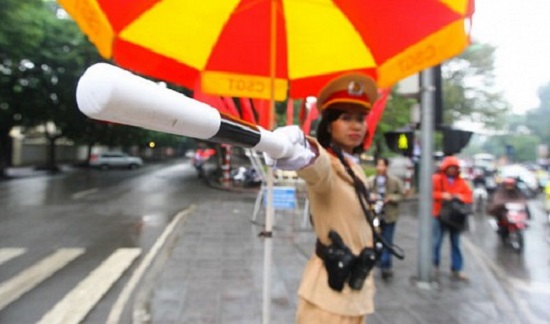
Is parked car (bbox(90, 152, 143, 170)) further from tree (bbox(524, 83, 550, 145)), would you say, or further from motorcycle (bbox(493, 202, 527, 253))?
tree (bbox(524, 83, 550, 145))

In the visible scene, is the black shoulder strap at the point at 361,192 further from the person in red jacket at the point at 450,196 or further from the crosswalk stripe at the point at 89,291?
the person in red jacket at the point at 450,196

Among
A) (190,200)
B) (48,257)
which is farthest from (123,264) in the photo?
(190,200)

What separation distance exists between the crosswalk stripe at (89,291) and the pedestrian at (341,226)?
303 centimetres

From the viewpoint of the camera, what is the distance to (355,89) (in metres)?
1.93

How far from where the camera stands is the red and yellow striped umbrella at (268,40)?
8.34ft

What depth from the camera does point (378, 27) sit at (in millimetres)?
2854

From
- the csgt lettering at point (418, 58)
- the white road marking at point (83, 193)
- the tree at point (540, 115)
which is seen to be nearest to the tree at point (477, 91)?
the white road marking at point (83, 193)

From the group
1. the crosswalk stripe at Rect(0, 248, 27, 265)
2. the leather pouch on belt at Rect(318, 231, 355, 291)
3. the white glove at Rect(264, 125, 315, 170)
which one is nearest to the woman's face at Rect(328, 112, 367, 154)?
the leather pouch on belt at Rect(318, 231, 355, 291)

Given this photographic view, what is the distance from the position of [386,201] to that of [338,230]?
3992 mm

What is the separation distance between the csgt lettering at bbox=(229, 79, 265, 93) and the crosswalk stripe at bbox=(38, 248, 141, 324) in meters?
2.66

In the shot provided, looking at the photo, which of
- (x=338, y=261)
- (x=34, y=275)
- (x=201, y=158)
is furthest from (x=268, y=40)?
(x=201, y=158)

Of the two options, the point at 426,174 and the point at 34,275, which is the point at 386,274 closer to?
the point at 426,174

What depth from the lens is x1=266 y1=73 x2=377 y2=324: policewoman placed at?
182 centimetres

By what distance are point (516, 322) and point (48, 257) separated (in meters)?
6.00
